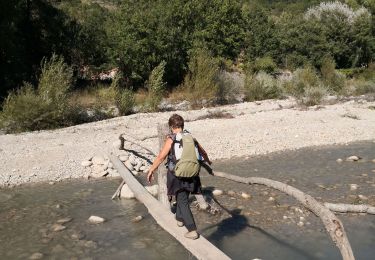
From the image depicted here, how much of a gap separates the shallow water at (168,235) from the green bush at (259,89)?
1448 centimetres

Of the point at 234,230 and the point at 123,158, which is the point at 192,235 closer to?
the point at 234,230

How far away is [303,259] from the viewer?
6719mm

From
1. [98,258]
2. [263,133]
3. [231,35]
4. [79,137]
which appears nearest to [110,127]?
[79,137]

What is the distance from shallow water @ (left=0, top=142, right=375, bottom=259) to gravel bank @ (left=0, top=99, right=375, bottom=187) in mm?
1312

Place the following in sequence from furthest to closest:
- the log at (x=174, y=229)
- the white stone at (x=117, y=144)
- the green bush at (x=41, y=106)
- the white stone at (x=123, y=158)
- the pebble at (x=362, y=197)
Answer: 1. the green bush at (x=41, y=106)
2. the white stone at (x=117, y=144)
3. the white stone at (x=123, y=158)
4. the pebble at (x=362, y=197)
5. the log at (x=174, y=229)

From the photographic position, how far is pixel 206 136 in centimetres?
1562

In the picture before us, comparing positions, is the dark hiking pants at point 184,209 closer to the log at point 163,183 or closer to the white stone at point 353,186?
the log at point 163,183

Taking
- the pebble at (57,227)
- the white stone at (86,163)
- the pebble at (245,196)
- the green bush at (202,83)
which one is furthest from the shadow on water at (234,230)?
the green bush at (202,83)

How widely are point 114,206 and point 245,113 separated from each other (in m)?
12.5

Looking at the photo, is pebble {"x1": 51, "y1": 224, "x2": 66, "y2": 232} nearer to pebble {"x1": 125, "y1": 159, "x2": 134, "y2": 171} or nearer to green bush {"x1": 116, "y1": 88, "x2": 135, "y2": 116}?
pebble {"x1": 125, "y1": 159, "x2": 134, "y2": 171}

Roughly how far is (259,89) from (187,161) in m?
21.4

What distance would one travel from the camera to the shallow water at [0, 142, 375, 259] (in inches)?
281

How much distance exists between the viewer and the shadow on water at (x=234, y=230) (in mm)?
7142

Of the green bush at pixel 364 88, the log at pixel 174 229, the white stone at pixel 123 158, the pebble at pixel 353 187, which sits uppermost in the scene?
the log at pixel 174 229
